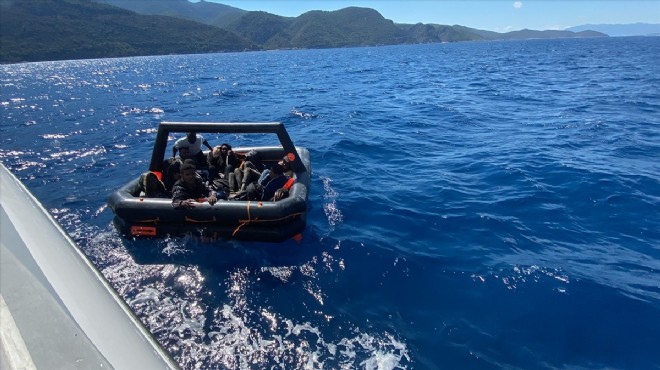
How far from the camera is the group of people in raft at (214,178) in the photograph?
726cm

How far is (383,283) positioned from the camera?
6.11 meters

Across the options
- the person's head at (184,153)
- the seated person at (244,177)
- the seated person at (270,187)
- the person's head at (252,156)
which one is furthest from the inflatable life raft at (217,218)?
the person's head at (252,156)

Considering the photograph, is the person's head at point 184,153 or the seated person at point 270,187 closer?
the seated person at point 270,187

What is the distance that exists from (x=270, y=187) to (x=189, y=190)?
5.16 ft

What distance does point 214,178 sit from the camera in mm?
9109

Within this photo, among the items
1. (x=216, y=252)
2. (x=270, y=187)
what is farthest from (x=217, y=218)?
(x=270, y=187)

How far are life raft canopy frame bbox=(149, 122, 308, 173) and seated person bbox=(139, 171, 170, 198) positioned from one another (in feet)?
2.79

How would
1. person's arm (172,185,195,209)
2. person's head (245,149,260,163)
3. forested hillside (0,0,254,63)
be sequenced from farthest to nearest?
forested hillside (0,0,254,63), person's head (245,149,260,163), person's arm (172,185,195,209)

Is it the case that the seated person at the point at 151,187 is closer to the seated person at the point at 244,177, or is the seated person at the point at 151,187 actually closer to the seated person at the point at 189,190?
the seated person at the point at 189,190

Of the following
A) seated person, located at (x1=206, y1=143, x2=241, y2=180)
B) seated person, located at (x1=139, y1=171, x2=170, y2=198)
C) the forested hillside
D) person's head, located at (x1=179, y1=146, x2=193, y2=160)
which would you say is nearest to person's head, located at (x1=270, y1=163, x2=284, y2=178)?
seated person, located at (x1=206, y1=143, x2=241, y2=180)

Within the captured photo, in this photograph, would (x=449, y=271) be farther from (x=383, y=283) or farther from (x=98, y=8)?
(x=98, y=8)

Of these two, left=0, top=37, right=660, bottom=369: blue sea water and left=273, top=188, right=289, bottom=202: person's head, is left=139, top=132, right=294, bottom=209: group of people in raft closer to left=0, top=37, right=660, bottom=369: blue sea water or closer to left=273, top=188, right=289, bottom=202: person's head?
left=273, top=188, right=289, bottom=202: person's head

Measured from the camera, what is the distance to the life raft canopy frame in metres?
7.61

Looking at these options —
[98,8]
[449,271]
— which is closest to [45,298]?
[449,271]
